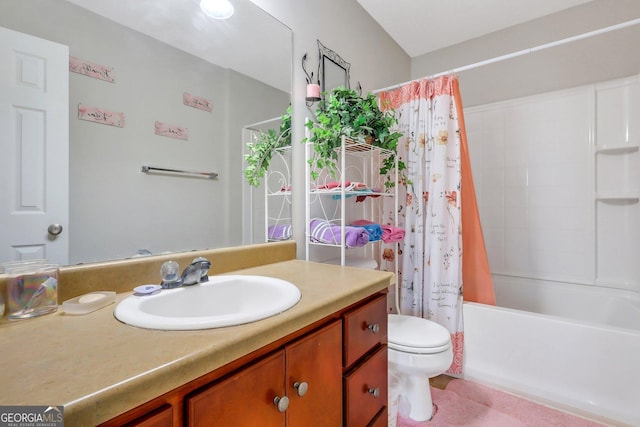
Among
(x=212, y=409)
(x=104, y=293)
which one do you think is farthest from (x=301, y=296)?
(x=104, y=293)

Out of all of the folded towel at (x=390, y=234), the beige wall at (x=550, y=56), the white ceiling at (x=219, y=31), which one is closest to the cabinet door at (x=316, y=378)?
the folded towel at (x=390, y=234)

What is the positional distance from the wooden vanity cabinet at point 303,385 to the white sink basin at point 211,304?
0.09 metres

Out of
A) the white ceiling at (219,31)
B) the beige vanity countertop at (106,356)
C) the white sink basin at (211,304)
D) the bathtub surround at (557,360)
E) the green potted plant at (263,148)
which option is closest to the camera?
the beige vanity countertop at (106,356)

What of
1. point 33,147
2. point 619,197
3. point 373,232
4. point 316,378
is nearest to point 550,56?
point 619,197

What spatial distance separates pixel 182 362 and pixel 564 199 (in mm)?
2801

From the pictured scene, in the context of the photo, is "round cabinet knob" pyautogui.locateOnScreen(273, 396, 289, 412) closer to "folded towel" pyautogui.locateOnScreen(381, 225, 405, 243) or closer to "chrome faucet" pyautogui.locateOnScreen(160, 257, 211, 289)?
"chrome faucet" pyautogui.locateOnScreen(160, 257, 211, 289)

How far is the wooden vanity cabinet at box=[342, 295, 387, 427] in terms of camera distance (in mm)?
835

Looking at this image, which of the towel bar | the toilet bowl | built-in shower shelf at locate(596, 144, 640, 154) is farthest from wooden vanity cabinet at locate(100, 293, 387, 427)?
built-in shower shelf at locate(596, 144, 640, 154)

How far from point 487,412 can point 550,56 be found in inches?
100

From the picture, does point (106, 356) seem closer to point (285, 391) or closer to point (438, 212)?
point (285, 391)

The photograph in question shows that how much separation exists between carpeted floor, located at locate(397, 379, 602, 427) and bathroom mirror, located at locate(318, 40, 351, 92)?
181 cm

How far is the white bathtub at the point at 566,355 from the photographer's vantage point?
139 centimetres

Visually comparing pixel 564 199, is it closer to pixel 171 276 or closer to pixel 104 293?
pixel 171 276

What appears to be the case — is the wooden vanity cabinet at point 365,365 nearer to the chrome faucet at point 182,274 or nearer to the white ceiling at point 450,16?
the chrome faucet at point 182,274
